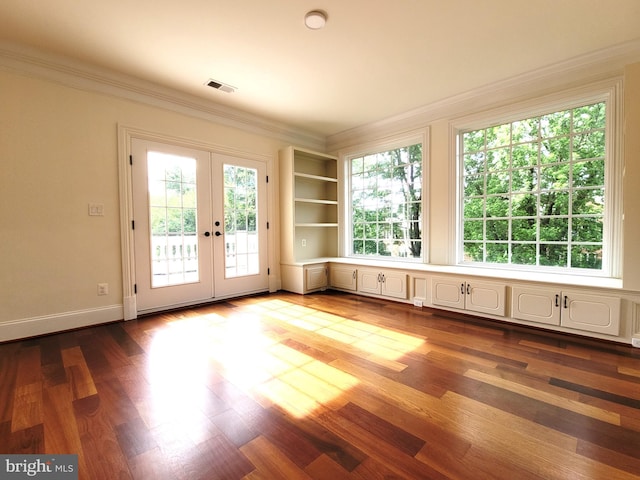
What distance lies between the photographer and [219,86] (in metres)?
3.62

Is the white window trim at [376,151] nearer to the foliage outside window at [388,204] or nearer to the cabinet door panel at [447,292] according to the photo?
the foliage outside window at [388,204]

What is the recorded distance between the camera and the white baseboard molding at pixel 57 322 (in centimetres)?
282

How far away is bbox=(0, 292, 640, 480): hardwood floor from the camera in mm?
1340

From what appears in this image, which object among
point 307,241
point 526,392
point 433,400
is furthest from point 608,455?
point 307,241

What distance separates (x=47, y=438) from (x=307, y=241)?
4.27 meters

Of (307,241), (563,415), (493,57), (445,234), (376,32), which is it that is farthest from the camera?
(307,241)

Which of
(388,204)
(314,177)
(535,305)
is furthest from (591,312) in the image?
(314,177)

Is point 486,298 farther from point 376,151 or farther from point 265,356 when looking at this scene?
point 376,151

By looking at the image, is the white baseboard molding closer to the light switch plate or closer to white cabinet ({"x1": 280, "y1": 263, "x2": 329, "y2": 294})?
the light switch plate

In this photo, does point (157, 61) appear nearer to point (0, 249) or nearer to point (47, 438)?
point (0, 249)

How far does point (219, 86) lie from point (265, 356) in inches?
126

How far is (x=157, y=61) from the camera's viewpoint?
3059mm
